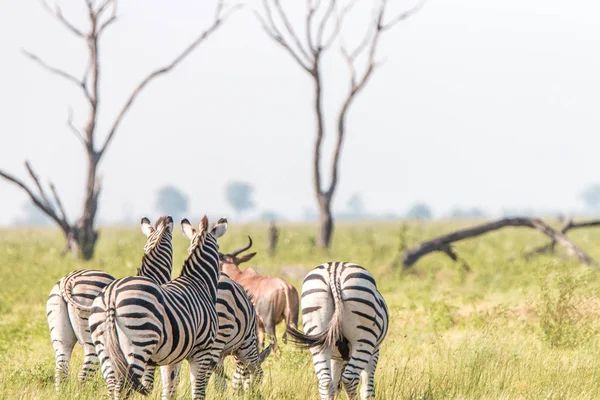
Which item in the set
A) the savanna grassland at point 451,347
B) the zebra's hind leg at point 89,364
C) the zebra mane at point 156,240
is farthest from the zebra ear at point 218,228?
the zebra's hind leg at point 89,364

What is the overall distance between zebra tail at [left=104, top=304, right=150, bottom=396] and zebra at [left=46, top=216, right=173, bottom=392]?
1434 mm

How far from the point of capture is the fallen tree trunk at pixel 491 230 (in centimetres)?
2208

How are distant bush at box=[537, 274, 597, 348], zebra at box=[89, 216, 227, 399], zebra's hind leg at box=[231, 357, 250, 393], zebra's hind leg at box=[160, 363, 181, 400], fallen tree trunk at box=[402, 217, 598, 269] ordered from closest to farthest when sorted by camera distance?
zebra at box=[89, 216, 227, 399]
zebra's hind leg at box=[160, 363, 181, 400]
zebra's hind leg at box=[231, 357, 250, 393]
distant bush at box=[537, 274, 597, 348]
fallen tree trunk at box=[402, 217, 598, 269]

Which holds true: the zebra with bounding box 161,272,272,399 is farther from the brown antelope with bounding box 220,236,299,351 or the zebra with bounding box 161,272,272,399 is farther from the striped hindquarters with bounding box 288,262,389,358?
the brown antelope with bounding box 220,236,299,351

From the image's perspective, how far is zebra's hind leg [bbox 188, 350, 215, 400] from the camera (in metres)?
7.79

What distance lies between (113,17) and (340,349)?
73.7ft

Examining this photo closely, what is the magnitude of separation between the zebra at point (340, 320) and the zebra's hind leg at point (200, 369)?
83 centimetres

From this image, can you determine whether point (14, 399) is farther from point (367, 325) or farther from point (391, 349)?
point (391, 349)

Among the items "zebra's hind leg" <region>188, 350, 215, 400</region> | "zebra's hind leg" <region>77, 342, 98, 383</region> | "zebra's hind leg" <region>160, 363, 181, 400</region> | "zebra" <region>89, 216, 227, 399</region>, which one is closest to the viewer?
"zebra" <region>89, 216, 227, 399</region>

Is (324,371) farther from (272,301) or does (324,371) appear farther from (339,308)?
(272,301)

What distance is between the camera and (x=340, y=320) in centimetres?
816

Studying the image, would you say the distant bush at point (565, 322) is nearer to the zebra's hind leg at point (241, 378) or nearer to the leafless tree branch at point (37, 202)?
the zebra's hind leg at point (241, 378)

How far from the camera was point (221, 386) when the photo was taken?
8711 millimetres

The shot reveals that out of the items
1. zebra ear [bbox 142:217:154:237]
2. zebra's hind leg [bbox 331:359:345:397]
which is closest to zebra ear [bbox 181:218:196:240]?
zebra ear [bbox 142:217:154:237]
